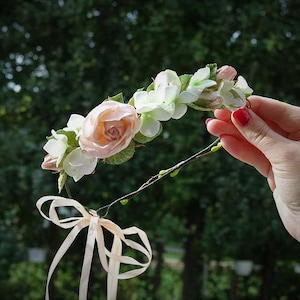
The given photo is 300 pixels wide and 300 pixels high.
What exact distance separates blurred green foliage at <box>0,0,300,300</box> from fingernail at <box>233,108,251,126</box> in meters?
1.42

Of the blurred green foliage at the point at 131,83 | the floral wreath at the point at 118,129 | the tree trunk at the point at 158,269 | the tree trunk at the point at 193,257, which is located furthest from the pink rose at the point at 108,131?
the tree trunk at the point at 158,269

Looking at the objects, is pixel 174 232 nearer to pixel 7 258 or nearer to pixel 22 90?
pixel 7 258

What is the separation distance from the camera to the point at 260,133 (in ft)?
1.88

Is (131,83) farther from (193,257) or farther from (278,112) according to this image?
(278,112)

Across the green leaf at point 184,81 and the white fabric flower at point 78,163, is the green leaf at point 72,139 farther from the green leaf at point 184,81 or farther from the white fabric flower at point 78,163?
the green leaf at point 184,81

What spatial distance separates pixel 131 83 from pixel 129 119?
1573mm

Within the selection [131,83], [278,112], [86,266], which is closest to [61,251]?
[86,266]

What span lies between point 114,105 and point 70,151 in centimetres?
6

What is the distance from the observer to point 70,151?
513 millimetres

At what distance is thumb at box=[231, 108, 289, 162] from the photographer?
57 cm

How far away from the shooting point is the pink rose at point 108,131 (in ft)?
1.61

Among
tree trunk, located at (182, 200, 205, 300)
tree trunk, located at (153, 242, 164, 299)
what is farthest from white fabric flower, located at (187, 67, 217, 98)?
tree trunk, located at (153, 242, 164, 299)

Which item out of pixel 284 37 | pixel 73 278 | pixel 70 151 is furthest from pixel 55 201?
pixel 73 278

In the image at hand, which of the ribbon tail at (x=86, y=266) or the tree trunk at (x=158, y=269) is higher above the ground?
the ribbon tail at (x=86, y=266)
